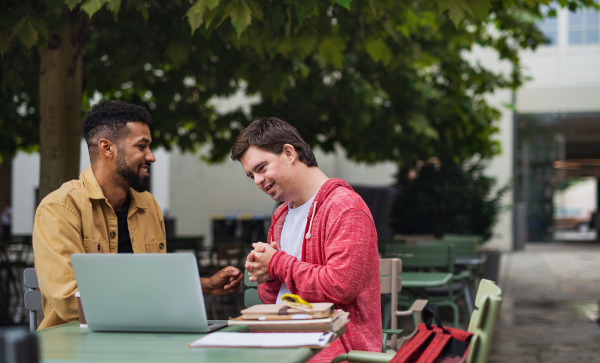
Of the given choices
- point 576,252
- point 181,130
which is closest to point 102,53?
point 181,130

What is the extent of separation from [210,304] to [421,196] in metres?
4.59

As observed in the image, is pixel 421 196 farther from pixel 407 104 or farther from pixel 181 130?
pixel 181 130

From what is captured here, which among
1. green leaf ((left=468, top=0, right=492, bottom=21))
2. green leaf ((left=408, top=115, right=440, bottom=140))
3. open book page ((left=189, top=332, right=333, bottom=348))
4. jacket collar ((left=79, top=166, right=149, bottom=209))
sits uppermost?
green leaf ((left=468, top=0, right=492, bottom=21))

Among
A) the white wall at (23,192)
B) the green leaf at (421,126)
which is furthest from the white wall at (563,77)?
the white wall at (23,192)

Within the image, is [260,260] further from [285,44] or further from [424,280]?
[424,280]

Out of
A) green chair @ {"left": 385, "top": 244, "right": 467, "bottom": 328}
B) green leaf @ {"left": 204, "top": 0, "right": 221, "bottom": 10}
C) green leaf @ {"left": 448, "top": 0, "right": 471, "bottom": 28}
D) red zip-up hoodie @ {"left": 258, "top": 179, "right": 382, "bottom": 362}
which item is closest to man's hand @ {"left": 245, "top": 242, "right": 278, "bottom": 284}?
red zip-up hoodie @ {"left": 258, "top": 179, "right": 382, "bottom": 362}

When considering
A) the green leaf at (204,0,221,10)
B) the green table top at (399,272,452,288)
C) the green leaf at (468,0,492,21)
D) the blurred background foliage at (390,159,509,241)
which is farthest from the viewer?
the blurred background foliage at (390,159,509,241)

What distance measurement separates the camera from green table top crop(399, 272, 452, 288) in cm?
445

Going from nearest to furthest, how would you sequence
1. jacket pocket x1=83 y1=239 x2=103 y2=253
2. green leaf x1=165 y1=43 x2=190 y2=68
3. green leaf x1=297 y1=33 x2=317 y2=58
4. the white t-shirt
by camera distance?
the white t-shirt → jacket pocket x1=83 y1=239 x2=103 y2=253 → green leaf x1=297 y1=33 x2=317 y2=58 → green leaf x1=165 y1=43 x2=190 y2=68

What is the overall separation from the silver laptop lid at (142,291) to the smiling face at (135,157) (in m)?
0.83

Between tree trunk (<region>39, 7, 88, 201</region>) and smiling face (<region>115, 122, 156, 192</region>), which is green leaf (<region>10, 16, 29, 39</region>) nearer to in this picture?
tree trunk (<region>39, 7, 88, 201</region>)

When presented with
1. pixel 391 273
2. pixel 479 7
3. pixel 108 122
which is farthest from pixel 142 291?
pixel 479 7

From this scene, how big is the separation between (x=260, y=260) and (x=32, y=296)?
3.68ft

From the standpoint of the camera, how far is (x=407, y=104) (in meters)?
7.82
